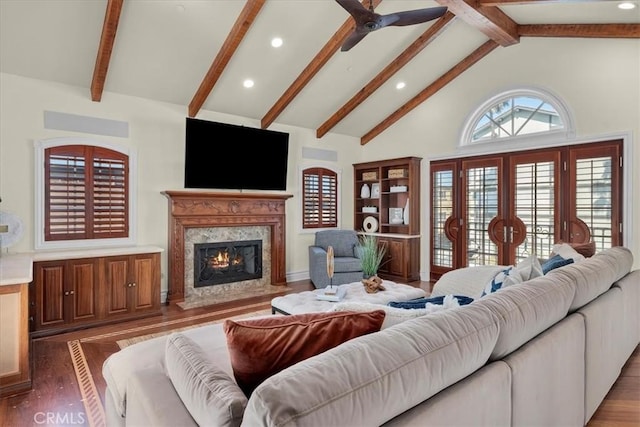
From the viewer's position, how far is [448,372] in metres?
1.12

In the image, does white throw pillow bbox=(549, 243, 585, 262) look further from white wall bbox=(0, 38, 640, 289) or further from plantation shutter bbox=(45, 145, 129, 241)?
plantation shutter bbox=(45, 145, 129, 241)

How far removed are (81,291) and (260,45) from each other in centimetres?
346

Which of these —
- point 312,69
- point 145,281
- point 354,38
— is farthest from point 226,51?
point 145,281

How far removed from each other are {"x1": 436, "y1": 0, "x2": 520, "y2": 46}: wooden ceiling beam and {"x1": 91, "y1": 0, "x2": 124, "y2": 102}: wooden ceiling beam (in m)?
3.25

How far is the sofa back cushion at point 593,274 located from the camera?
2033 mm

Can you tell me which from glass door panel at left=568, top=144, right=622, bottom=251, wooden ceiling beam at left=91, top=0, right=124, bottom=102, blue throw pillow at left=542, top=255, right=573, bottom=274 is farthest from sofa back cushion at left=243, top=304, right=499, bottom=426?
glass door panel at left=568, top=144, right=622, bottom=251

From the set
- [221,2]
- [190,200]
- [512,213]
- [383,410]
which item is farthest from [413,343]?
[512,213]

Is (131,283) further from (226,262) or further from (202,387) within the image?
(202,387)

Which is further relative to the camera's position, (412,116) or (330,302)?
(412,116)

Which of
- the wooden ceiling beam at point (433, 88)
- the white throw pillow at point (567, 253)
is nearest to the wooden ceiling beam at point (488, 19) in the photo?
the wooden ceiling beam at point (433, 88)

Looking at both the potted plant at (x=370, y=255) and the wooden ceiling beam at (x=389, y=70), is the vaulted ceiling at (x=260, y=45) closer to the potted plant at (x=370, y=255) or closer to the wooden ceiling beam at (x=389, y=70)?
the wooden ceiling beam at (x=389, y=70)

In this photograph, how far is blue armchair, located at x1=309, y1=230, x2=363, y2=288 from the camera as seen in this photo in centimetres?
569

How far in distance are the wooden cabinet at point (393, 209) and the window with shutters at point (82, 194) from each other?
13.6 feet

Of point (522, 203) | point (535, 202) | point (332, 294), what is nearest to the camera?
point (332, 294)
